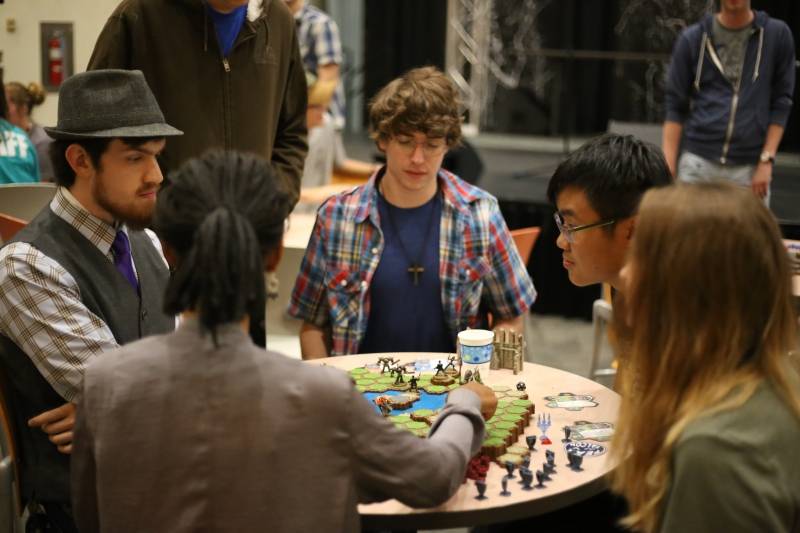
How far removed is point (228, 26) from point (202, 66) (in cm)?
15

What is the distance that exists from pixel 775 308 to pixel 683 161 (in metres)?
3.91

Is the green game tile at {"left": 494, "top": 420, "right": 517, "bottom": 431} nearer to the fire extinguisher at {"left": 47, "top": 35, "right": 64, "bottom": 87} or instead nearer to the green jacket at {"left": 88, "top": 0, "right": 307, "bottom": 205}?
the green jacket at {"left": 88, "top": 0, "right": 307, "bottom": 205}

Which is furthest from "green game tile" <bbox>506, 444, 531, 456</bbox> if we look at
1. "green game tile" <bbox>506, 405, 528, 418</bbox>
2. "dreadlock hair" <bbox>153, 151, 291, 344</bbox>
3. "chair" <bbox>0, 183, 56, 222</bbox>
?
"chair" <bbox>0, 183, 56, 222</bbox>

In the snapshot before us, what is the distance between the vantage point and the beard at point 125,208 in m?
2.39

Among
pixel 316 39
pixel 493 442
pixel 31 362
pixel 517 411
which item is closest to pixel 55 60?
pixel 31 362

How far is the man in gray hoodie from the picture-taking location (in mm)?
5039

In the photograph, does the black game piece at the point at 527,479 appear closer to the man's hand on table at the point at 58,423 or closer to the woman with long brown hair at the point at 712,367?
the woman with long brown hair at the point at 712,367

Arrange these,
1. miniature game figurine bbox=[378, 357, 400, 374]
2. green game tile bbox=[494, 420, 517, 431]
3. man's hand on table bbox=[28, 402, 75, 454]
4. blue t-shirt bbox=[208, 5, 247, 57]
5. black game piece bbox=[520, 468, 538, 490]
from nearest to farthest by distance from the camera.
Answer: black game piece bbox=[520, 468, 538, 490], green game tile bbox=[494, 420, 517, 431], man's hand on table bbox=[28, 402, 75, 454], miniature game figurine bbox=[378, 357, 400, 374], blue t-shirt bbox=[208, 5, 247, 57]

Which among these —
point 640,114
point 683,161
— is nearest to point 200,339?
point 683,161

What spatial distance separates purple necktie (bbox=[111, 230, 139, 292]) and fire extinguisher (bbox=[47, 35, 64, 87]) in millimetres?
1847

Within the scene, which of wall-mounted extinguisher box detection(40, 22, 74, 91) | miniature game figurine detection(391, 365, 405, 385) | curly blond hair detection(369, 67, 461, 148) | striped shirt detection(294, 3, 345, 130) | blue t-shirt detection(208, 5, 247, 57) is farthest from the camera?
striped shirt detection(294, 3, 345, 130)

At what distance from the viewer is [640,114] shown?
941cm

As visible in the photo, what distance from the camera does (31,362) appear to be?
2293 millimetres

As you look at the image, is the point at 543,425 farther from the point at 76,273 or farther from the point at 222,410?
the point at 76,273
